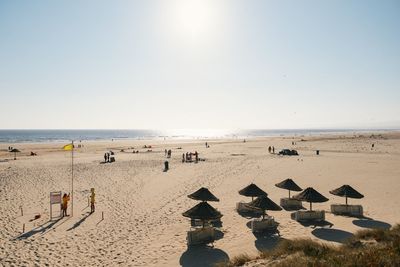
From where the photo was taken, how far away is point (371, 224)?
53.3ft

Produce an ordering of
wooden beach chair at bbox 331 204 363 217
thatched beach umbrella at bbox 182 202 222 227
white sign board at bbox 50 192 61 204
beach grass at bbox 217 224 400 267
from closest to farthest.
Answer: beach grass at bbox 217 224 400 267 → thatched beach umbrella at bbox 182 202 222 227 → wooden beach chair at bbox 331 204 363 217 → white sign board at bbox 50 192 61 204

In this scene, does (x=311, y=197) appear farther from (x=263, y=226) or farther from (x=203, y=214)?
(x=203, y=214)

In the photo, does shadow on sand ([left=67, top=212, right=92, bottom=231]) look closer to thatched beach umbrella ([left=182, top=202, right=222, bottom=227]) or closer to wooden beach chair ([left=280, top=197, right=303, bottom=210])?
thatched beach umbrella ([left=182, top=202, right=222, bottom=227])

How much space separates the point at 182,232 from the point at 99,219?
16.3 feet

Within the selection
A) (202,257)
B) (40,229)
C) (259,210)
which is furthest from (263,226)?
(40,229)

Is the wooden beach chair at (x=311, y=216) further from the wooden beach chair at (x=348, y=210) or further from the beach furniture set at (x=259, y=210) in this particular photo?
the wooden beach chair at (x=348, y=210)

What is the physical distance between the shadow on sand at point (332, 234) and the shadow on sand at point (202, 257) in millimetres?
4467

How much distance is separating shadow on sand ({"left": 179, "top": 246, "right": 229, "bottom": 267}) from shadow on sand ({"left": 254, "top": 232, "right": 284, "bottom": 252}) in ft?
5.01

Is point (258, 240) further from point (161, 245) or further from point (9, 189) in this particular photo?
point (9, 189)

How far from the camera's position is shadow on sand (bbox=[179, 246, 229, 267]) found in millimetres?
12297

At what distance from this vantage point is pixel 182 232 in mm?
15977

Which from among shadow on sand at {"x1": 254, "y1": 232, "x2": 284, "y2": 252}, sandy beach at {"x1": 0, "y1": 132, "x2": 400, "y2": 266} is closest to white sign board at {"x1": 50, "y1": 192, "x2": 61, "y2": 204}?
sandy beach at {"x1": 0, "y1": 132, "x2": 400, "y2": 266}

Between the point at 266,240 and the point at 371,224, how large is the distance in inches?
221

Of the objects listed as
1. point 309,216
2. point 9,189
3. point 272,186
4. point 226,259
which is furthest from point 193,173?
point 226,259
